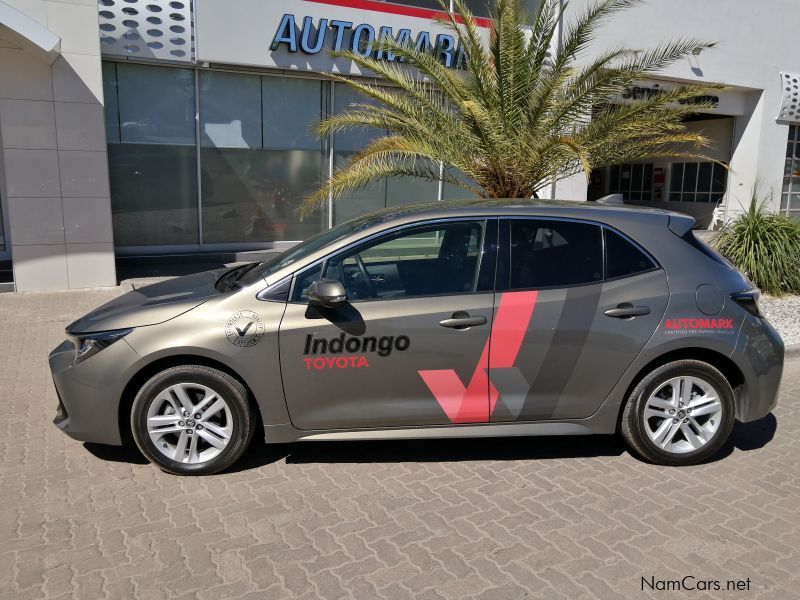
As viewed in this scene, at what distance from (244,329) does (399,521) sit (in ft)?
4.70

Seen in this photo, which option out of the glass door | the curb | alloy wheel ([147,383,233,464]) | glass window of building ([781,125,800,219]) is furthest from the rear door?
glass window of building ([781,125,800,219])

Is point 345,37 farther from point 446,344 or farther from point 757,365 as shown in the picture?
point 757,365

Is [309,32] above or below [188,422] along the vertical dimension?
above

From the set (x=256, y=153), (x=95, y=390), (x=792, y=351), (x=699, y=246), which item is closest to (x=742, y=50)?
(x=792, y=351)

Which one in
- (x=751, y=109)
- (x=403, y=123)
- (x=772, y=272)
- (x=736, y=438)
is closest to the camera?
(x=736, y=438)

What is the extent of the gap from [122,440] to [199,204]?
881 cm

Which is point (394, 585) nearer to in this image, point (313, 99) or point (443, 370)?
point (443, 370)

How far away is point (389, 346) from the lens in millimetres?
4164

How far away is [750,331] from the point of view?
4465 mm

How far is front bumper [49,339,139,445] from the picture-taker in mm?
4098

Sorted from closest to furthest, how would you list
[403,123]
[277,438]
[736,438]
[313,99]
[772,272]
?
1. [277,438]
2. [736,438]
3. [403,123]
4. [772,272]
5. [313,99]

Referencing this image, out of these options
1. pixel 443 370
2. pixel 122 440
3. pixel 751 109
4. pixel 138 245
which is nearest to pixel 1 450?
pixel 122 440

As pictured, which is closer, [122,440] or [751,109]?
[122,440]

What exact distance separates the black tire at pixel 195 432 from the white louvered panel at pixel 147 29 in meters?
8.72
